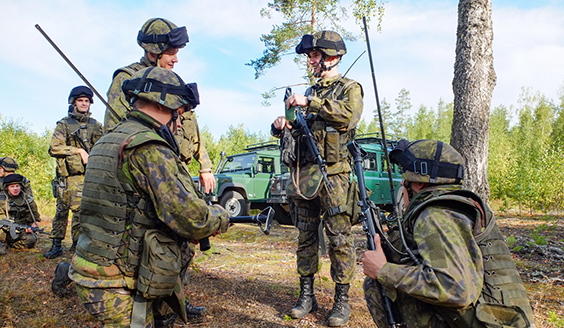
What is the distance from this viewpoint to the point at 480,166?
5.70 m

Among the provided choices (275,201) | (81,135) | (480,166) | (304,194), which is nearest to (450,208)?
(304,194)

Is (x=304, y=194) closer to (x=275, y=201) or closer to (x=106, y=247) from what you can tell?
(x=106, y=247)

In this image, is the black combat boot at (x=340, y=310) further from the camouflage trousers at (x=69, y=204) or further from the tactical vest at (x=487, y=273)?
the camouflage trousers at (x=69, y=204)

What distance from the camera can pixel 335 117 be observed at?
3334 millimetres

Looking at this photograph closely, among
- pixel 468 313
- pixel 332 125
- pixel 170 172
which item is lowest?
pixel 468 313

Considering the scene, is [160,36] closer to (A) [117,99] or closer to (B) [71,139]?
(A) [117,99]

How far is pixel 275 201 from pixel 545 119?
148 ft

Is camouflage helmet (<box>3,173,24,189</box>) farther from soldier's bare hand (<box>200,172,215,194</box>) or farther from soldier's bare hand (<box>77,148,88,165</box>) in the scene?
soldier's bare hand (<box>200,172,215,194</box>)

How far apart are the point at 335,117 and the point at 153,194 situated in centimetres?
187

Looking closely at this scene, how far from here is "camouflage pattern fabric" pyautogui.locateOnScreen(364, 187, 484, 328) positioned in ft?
5.51

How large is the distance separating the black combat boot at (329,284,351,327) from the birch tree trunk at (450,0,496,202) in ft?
10.9

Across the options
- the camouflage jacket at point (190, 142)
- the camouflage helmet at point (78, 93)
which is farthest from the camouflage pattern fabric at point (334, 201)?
the camouflage helmet at point (78, 93)

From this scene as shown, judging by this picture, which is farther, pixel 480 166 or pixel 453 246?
pixel 480 166

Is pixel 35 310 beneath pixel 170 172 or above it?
beneath
